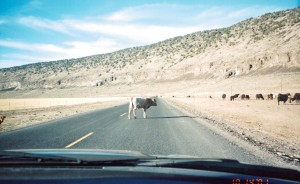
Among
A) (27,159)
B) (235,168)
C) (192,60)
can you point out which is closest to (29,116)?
(27,159)

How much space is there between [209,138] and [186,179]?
7.87 meters

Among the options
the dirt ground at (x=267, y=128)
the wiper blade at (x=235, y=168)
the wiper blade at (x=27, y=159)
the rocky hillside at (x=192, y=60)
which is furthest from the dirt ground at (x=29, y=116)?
the rocky hillside at (x=192, y=60)

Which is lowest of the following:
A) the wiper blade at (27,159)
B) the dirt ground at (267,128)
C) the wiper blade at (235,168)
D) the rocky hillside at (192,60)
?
the dirt ground at (267,128)

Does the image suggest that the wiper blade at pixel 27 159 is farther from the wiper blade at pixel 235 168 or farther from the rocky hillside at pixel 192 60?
the rocky hillside at pixel 192 60

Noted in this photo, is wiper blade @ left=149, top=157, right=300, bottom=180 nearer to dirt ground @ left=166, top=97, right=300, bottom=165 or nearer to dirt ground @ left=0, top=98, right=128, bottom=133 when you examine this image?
dirt ground @ left=166, top=97, right=300, bottom=165

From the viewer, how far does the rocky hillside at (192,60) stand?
8375 centimetres

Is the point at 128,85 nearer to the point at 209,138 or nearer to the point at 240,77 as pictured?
the point at 240,77

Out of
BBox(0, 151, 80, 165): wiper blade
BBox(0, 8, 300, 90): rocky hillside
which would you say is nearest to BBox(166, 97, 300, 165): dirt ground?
BBox(0, 151, 80, 165): wiper blade

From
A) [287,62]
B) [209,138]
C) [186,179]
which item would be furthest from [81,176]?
[287,62]

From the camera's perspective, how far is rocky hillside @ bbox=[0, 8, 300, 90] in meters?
83.8

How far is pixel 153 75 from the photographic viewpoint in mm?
118000

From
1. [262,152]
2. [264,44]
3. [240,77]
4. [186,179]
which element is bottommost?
[262,152]

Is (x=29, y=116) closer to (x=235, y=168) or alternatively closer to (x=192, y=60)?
(x=235, y=168)

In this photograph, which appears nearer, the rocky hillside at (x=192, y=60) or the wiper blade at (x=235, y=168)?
the wiper blade at (x=235, y=168)
